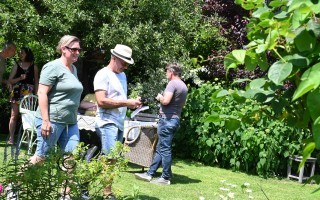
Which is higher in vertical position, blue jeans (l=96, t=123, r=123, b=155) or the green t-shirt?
the green t-shirt

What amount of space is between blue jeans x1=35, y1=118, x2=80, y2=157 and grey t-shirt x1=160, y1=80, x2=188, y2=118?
2.36m

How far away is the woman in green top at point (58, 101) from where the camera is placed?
15.4 feet

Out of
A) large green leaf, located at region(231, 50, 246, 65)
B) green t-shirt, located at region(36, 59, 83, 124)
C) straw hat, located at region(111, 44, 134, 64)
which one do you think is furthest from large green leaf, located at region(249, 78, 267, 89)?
straw hat, located at region(111, 44, 134, 64)

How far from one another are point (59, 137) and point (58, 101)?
377mm

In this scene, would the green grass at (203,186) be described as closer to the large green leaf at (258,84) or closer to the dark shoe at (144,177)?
the dark shoe at (144,177)

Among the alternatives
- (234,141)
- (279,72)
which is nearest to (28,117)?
(234,141)

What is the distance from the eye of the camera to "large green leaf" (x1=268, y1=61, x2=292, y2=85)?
132 cm

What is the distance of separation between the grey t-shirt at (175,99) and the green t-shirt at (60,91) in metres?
2.42

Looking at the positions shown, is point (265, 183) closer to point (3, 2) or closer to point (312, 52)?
point (3, 2)

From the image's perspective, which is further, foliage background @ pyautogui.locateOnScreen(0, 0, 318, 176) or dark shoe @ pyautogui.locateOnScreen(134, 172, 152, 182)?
foliage background @ pyautogui.locateOnScreen(0, 0, 318, 176)

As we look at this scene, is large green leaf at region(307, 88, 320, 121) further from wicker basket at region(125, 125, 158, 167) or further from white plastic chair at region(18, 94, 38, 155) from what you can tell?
wicker basket at region(125, 125, 158, 167)

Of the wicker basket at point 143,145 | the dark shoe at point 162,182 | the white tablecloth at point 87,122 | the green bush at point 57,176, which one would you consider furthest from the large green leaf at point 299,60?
the white tablecloth at point 87,122

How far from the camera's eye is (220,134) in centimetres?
922

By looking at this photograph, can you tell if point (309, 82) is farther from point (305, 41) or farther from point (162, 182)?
point (162, 182)
